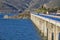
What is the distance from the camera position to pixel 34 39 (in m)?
40.8

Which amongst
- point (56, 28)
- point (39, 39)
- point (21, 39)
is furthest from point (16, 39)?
point (56, 28)

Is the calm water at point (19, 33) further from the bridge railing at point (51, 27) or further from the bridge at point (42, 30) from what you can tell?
the bridge railing at point (51, 27)

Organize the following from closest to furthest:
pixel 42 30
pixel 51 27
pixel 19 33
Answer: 1. pixel 51 27
2. pixel 42 30
3. pixel 19 33

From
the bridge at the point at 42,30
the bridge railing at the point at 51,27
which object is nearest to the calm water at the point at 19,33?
the bridge at the point at 42,30

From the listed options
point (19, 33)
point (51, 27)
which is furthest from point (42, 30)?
point (51, 27)

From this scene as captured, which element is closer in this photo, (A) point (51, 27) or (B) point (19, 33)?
(A) point (51, 27)

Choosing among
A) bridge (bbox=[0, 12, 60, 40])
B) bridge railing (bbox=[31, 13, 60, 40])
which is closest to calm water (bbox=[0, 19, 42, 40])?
bridge (bbox=[0, 12, 60, 40])

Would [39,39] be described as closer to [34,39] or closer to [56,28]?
[34,39]

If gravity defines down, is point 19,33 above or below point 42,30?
below

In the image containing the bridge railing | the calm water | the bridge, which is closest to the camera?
the bridge railing

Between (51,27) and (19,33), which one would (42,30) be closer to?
(19,33)

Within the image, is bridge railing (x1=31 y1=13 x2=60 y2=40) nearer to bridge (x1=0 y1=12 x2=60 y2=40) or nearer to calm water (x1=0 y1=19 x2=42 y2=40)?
bridge (x1=0 y1=12 x2=60 y2=40)

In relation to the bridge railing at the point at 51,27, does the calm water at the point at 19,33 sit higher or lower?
lower

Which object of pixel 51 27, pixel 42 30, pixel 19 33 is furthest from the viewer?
pixel 19 33
